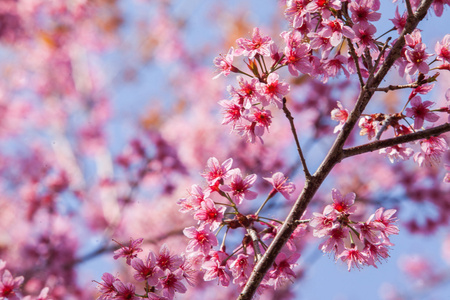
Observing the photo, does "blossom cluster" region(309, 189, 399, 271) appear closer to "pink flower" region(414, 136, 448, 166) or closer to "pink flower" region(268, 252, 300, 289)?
"pink flower" region(268, 252, 300, 289)

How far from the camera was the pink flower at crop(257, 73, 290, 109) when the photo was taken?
1.96 meters

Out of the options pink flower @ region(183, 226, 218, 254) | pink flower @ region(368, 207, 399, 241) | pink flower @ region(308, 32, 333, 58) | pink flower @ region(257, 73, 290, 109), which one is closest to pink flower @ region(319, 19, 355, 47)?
pink flower @ region(308, 32, 333, 58)

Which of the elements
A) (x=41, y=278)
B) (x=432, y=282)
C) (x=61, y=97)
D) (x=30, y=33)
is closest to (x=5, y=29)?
(x=30, y=33)

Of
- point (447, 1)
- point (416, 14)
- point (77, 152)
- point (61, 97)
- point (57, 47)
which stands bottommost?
point (416, 14)

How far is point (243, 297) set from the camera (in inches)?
71.7

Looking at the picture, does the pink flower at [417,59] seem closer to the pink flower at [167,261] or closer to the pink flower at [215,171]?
the pink flower at [215,171]

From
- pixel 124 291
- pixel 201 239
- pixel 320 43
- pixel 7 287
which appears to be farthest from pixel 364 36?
pixel 7 287

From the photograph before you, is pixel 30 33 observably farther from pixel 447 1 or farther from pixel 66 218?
pixel 447 1

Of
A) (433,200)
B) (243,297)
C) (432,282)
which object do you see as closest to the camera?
(243,297)

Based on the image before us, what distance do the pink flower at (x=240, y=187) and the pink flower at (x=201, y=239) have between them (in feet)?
0.69

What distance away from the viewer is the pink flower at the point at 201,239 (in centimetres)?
199

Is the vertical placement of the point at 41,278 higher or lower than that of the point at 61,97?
lower

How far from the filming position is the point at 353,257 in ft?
6.65

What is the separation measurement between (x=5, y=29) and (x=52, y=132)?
3.03m
